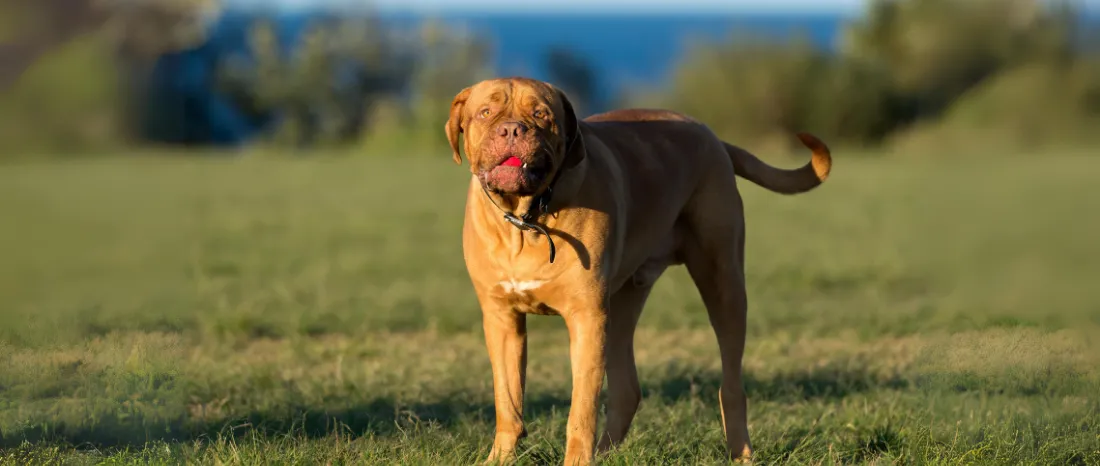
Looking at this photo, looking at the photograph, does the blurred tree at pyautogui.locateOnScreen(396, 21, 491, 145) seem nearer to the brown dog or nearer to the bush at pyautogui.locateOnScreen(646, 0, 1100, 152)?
the bush at pyautogui.locateOnScreen(646, 0, 1100, 152)

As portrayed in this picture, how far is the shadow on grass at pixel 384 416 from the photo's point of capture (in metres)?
5.30

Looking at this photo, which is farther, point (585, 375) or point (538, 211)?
point (585, 375)

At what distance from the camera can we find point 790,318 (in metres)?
11.2

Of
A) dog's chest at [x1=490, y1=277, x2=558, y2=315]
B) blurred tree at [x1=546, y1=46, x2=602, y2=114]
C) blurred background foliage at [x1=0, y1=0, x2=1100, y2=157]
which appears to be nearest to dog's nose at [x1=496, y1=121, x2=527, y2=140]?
dog's chest at [x1=490, y1=277, x2=558, y2=315]

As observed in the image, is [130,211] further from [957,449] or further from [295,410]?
[957,449]

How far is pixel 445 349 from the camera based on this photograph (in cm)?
960

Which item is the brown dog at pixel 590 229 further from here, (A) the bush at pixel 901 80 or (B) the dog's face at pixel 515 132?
(A) the bush at pixel 901 80

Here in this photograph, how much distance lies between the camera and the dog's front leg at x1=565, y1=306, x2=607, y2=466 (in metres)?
5.17

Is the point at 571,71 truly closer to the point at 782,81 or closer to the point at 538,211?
the point at 782,81

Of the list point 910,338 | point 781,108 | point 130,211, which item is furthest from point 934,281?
point 781,108

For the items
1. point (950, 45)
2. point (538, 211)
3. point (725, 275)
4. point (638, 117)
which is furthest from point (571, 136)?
point (950, 45)

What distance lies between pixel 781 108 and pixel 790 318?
1946 centimetres

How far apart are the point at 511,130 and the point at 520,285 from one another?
72cm

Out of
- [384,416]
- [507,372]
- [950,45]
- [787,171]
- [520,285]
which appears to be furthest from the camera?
[950,45]
